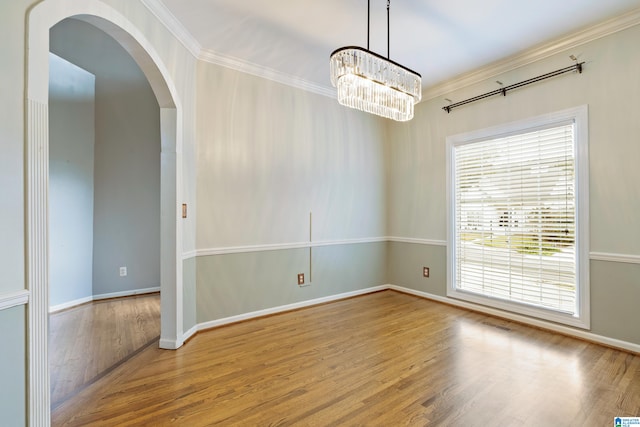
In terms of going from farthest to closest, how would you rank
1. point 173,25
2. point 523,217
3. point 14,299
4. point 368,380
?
point 523,217
point 173,25
point 368,380
point 14,299

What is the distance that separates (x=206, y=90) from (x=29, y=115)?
1.87 meters

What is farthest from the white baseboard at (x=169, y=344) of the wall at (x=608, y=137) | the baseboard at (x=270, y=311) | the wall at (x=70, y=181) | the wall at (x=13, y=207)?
the wall at (x=608, y=137)

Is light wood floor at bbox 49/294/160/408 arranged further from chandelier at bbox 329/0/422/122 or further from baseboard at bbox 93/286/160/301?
chandelier at bbox 329/0/422/122

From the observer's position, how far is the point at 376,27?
2.70m

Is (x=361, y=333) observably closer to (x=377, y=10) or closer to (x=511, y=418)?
(x=511, y=418)

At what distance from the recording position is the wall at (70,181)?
369 cm

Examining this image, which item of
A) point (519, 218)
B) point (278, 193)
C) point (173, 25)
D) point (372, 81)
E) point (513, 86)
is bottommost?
point (519, 218)

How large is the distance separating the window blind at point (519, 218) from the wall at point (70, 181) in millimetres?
4757

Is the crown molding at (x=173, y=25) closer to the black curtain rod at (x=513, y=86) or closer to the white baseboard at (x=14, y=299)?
the white baseboard at (x=14, y=299)

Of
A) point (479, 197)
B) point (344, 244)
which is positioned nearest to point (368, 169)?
point (344, 244)

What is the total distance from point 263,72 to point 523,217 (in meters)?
3.20

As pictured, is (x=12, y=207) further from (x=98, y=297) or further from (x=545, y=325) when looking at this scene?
(x=545, y=325)

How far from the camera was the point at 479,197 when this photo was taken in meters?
3.66

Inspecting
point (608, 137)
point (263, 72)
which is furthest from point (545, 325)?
point (263, 72)
